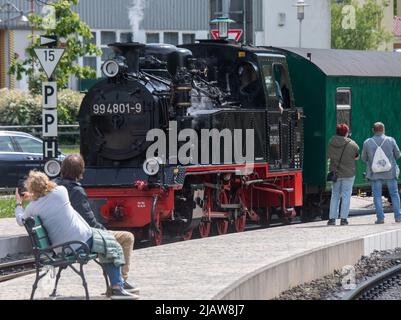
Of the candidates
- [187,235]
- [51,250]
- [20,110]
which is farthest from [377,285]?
[20,110]

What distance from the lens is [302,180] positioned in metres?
22.3

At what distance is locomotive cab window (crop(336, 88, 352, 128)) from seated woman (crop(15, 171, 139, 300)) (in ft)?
40.5

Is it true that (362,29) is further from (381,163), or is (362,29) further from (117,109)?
(117,109)

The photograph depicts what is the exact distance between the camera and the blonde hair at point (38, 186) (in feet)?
35.1

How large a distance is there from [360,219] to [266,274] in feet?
29.3

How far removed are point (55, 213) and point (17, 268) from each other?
5566mm

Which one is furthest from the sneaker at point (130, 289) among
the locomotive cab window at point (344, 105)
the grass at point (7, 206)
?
the locomotive cab window at point (344, 105)

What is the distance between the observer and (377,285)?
14.5 metres

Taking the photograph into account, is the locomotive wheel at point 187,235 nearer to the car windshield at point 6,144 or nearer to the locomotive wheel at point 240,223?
the locomotive wheel at point 240,223

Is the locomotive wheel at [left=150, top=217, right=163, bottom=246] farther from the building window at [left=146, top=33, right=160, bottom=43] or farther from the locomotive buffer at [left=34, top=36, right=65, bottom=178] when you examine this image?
the building window at [left=146, top=33, right=160, bottom=43]

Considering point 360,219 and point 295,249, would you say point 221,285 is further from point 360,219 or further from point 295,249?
point 360,219

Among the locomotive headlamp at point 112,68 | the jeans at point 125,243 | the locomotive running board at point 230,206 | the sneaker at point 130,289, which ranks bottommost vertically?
the locomotive running board at point 230,206

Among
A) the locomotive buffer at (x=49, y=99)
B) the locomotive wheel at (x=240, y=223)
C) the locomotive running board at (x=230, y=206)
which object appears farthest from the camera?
the locomotive wheel at (x=240, y=223)

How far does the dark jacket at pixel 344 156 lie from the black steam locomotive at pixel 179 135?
3.87 ft
